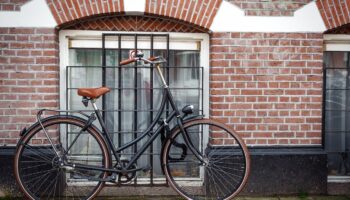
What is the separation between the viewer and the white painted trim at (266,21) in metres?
4.80

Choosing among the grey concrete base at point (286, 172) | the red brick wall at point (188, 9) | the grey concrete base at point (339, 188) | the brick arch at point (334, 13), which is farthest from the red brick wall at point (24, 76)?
the grey concrete base at point (339, 188)

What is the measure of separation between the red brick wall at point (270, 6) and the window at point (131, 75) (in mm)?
557

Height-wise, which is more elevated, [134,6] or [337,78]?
[134,6]

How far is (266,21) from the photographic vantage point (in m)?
4.82

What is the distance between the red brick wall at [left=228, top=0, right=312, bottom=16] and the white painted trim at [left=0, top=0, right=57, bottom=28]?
197 cm

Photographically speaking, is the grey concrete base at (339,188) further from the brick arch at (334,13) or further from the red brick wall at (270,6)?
the red brick wall at (270,6)

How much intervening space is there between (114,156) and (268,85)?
1.86 m

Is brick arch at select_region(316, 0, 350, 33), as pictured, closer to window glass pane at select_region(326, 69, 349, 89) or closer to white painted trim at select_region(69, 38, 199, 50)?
window glass pane at select_region(326, 69, 349, 89)

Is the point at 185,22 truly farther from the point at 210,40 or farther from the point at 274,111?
the point at 274,111

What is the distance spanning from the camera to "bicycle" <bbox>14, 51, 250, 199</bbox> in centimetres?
410

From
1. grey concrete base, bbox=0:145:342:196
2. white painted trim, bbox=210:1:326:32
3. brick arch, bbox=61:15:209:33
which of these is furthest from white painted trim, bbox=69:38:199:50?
grey concrete base, bbox=0:145:342:196

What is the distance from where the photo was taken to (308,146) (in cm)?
490

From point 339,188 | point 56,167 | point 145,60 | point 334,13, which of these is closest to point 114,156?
point 56,167

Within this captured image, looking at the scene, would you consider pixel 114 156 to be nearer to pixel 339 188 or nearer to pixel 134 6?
pixel 134 6
